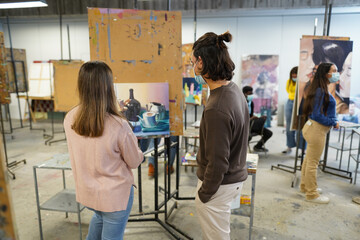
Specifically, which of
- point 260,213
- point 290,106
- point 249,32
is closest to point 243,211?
point 260,213

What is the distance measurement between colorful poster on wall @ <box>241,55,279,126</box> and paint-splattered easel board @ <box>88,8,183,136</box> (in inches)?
198

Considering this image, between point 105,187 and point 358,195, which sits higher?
point 105,187

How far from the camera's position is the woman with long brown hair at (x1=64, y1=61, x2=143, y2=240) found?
124 cm

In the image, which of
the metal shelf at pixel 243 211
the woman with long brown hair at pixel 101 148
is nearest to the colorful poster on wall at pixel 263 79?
the metal shelf at pixel 243 211

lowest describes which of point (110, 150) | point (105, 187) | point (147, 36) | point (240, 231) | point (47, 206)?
point (240, 231)

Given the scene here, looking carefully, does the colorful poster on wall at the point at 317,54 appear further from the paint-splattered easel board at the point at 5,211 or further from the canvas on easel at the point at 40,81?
the canvas on easel at the point at 40,81

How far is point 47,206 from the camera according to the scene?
2201 mm

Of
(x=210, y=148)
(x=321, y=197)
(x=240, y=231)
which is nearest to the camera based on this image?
(x=210, y=148)

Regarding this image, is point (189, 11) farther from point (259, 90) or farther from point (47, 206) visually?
point (47, 206)

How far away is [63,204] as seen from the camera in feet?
7.35

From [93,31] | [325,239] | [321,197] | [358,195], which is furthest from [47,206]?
[358,195]

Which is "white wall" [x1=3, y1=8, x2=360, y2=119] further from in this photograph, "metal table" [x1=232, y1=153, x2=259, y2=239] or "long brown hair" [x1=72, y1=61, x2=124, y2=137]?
"long brown hair" [x1=72, y1=61, x2=124, y2=137]

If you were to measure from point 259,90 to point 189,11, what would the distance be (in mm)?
2658

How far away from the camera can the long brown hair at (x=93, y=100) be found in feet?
4.01
